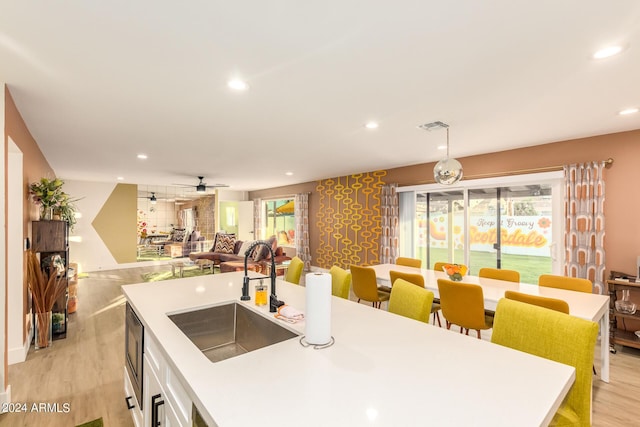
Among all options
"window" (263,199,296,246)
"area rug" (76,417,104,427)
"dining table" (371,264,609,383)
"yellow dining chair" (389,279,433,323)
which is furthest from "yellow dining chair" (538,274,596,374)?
"window" (263,199,296,246)

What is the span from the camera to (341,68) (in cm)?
201

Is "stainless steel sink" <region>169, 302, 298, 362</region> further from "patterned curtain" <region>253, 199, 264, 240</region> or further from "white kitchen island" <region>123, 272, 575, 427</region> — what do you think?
"patterned curtain" <region>253, 199, 264, 240</region>

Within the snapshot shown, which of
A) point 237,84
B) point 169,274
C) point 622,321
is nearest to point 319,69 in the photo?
point 237,84

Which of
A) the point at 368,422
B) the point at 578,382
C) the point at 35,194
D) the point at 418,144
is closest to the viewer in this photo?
the point at 368,422

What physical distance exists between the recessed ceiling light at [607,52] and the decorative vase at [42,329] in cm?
535

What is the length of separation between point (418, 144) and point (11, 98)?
13.6 ft

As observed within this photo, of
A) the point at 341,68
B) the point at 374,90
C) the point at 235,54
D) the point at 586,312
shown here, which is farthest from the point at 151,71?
the point at 586,312

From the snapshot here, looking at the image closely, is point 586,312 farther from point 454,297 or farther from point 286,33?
point 286,33

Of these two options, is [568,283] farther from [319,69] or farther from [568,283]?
[319,69]

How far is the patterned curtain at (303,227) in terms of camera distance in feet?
25.4

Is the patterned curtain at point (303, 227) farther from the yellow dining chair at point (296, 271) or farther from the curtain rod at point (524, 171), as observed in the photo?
the yellow dining chair at point (296, 271)

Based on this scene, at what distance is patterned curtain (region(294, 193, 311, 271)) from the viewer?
304 inches

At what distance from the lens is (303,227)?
307 inches

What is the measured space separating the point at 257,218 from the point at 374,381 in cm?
911
